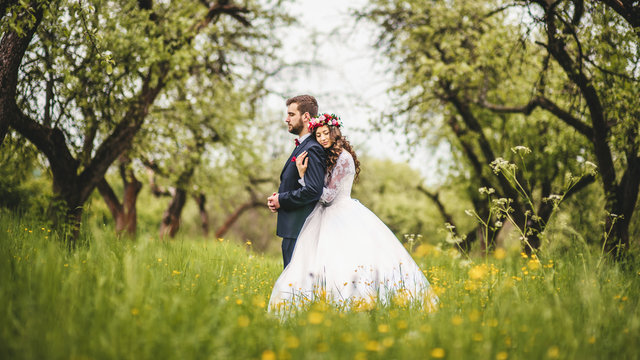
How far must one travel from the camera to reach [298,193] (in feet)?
12.7

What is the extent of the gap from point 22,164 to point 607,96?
33.6ft

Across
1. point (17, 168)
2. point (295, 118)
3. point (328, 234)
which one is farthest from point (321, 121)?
point (17, 168)

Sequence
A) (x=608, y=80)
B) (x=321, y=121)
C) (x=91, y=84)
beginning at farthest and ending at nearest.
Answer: (x=91, y=84)
(x=608, y=80)
(x=321, y=121)

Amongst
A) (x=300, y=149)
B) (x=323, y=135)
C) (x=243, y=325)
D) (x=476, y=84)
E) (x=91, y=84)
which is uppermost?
(x=476, y=84)

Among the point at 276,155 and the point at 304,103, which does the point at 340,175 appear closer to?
the point at 304,103

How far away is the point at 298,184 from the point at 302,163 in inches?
11.5

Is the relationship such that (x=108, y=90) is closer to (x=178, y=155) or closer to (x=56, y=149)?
(x=56, y=149)

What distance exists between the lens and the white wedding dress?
11.7ft

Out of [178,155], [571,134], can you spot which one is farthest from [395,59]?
[178,155]

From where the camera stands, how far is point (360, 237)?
3947 mm

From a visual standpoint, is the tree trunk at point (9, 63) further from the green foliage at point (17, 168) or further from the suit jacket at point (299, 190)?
the suit jacket at point (299, 190)

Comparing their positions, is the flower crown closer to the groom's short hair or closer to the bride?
the bride

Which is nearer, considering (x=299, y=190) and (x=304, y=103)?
(x=299, y=190)

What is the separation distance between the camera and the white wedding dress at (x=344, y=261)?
3.57 metres
